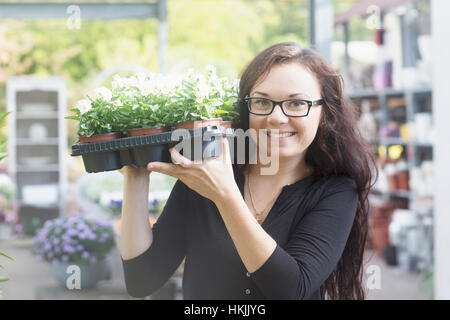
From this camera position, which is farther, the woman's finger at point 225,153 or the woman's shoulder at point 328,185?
the woman's shoulder at point 328,185

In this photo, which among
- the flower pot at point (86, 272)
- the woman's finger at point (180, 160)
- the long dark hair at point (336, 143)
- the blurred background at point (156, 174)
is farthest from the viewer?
the flower pot at point (86, 272)

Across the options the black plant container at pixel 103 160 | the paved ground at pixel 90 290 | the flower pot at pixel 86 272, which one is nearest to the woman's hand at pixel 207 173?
the black plant container at pixel 103 160

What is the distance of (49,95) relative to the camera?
26.5 feet

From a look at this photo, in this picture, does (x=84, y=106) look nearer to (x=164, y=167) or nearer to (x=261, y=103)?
(x=164, y=167)

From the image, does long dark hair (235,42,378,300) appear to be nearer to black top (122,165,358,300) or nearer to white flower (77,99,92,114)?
black top (122,165,358,300)

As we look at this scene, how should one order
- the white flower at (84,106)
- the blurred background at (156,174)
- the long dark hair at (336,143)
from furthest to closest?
the blurred background at (156,174), the long dark hair at (336,143), the white flower at (84,106)

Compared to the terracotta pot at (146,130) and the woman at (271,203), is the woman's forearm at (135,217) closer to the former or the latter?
the woman at (271,203)

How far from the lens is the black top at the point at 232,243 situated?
1.15 metres

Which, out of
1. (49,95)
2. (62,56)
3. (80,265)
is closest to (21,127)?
(49,95)

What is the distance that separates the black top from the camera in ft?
3.79

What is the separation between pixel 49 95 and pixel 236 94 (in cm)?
732

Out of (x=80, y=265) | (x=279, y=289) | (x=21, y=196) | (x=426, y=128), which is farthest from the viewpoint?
(x=21, y=196)
